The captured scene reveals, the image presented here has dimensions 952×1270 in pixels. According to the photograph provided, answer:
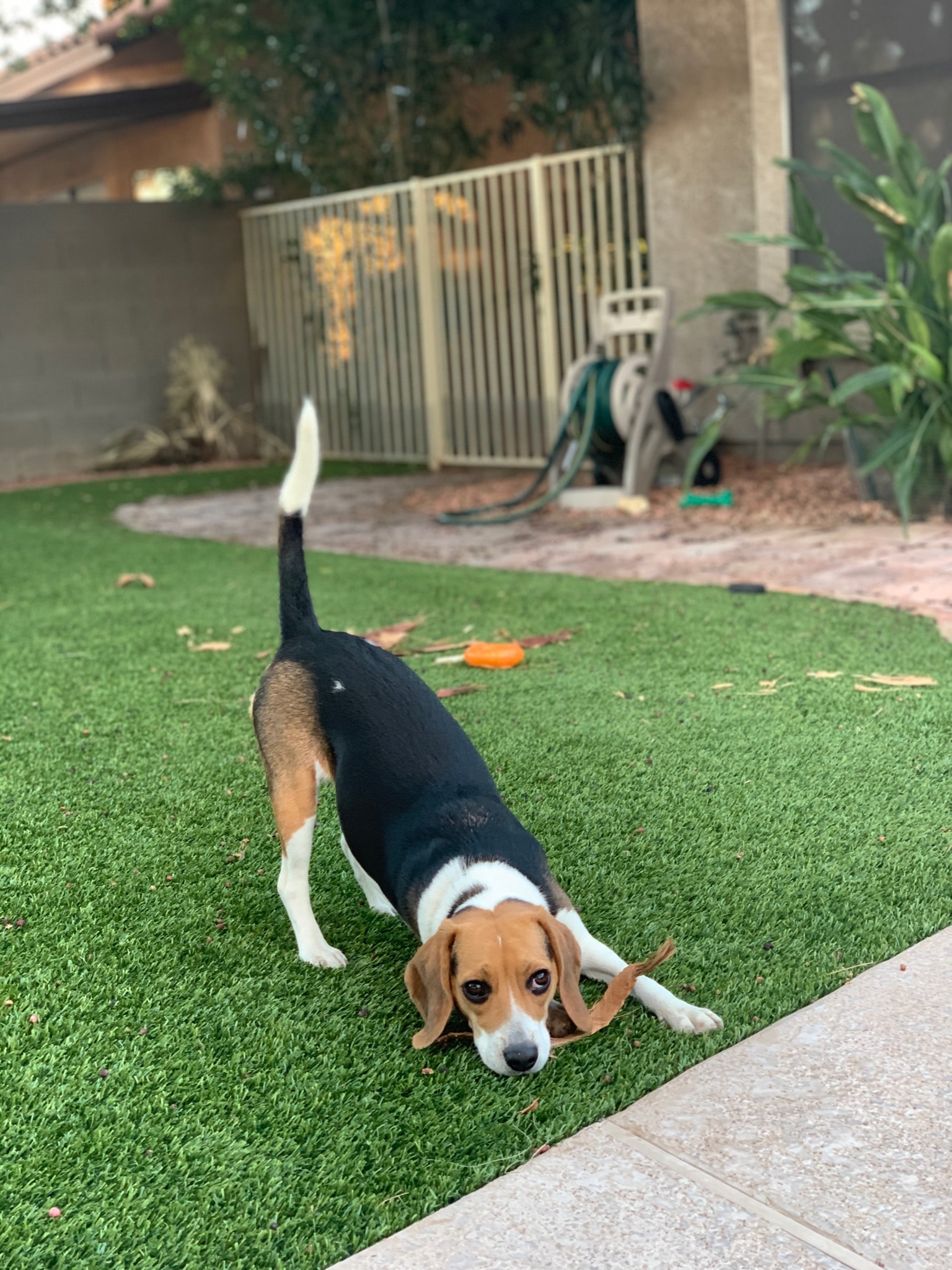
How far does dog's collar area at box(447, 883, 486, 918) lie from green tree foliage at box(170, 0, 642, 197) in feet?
32.9

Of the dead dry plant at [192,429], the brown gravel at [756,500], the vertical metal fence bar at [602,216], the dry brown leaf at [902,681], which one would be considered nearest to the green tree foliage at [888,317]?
the brown gravel at [756,500]

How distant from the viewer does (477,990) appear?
214 cm

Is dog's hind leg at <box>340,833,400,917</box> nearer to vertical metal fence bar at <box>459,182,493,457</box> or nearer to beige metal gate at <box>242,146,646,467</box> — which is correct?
beige metal gate at <box>242,146,646,467</box>

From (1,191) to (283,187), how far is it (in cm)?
859

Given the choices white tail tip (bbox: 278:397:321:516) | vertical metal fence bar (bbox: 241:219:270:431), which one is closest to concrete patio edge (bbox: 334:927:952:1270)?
white tail tip (bbox: 278:397:321:516)

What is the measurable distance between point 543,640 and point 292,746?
2.48 metres

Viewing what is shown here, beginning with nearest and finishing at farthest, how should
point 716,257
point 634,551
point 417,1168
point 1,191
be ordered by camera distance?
point 417,1168 → point 634,551 → point 716,257 → point 1,191

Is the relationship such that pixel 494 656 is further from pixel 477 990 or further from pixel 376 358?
pixel 376 358

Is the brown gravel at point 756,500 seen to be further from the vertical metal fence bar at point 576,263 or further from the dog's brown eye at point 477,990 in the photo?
the dog's brown eye at point 477,990

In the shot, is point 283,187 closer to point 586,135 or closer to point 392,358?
point 392,358

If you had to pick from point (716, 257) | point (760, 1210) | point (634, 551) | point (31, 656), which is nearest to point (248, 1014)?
point (760, 1210)

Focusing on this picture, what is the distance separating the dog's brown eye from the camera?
7.00ft

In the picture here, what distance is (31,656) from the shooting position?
17.1 ft

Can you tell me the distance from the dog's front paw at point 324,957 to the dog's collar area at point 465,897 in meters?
0.39
